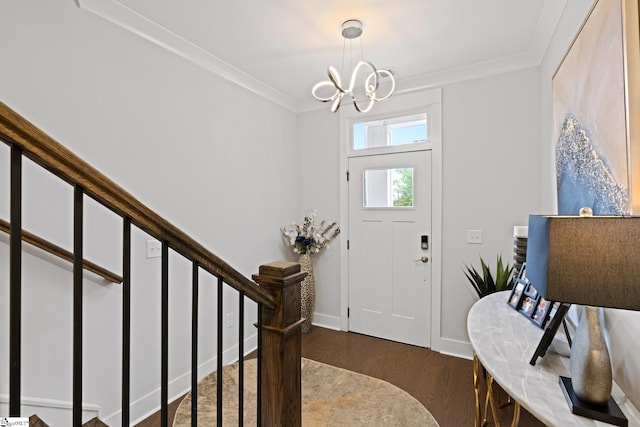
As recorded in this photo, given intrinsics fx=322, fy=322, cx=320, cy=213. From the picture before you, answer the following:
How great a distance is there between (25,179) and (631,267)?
7.77 ft

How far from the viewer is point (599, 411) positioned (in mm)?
894

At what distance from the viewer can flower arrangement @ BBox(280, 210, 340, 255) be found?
345cm

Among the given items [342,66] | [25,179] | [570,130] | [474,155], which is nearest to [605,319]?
[570,130]

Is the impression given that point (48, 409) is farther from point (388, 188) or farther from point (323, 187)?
point (388, 188)

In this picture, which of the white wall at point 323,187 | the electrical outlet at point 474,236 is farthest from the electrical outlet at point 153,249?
the electrical outlet at point 474,236

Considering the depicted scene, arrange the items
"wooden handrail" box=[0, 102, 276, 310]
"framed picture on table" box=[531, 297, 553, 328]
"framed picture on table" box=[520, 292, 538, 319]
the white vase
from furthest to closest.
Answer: the white vase, "framed picture on table" box=[520, 292, 538, 319], "framed picture on table" box=[531, 297, 553, 328], "wooden handrail" box=[0, 102, 276, 310]

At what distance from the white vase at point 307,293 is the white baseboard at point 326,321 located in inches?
6.5

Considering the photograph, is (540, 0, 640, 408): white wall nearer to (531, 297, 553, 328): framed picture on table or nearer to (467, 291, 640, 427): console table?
(467, 291, 640, 427): console table

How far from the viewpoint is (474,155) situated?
9.21 feet

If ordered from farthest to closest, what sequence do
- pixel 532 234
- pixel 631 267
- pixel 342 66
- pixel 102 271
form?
pixel 342 66, pixel 102 271, pixel 532 234, pixel 631 267

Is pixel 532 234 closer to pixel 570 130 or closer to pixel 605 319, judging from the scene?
pixel 605 319

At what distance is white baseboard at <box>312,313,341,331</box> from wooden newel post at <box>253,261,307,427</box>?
2.46m

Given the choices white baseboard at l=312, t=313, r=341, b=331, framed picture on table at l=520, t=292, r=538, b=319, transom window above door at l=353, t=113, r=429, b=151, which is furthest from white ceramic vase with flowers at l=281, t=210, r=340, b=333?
framed picture on table at l=520, t=292, r=538, b=319

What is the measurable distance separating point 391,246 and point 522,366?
208cm
